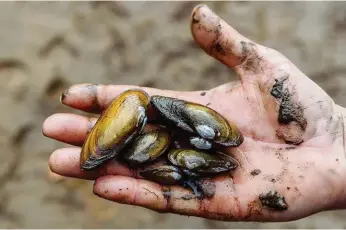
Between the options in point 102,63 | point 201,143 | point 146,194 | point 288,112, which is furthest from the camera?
point 102,63

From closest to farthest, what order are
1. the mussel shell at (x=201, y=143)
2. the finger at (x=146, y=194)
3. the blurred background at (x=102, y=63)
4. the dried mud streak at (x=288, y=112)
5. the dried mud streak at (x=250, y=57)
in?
the finger at (x=146, y=194) < the mussel shell at (x=201, y=143) < the dried mud streak at (x=288, y=112) < the dried mud streak at (x=250, y=57) < the blurred background at (x=102, y=63)

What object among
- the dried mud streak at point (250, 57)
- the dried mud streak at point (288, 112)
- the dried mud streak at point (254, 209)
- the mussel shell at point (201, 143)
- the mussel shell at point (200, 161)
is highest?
the dried mud streak at point (250, 57)

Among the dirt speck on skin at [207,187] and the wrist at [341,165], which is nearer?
the dirt speck on skin at [207,187]

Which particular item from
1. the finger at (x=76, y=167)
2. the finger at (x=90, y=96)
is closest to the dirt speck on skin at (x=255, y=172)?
the finger at (x=76, y=167)

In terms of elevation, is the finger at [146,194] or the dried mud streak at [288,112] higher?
the dried mud streak at [288,112]

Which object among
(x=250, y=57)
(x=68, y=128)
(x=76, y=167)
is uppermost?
(x=250, y=57)

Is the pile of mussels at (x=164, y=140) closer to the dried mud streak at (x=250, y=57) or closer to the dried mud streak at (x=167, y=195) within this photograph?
the dried mud streak at (x=167, y=195)

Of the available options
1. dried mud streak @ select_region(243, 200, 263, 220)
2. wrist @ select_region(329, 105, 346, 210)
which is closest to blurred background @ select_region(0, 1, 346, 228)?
wrist @ select_region(329, 105, 346, 210)

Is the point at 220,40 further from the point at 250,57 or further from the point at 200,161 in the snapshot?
the point at 200,161

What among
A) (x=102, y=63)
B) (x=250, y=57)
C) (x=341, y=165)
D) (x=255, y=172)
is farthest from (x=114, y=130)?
(x=102, y=63)

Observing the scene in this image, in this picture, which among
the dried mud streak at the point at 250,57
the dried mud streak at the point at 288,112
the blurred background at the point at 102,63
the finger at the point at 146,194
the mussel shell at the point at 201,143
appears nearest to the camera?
the finger at the point at 146,194
